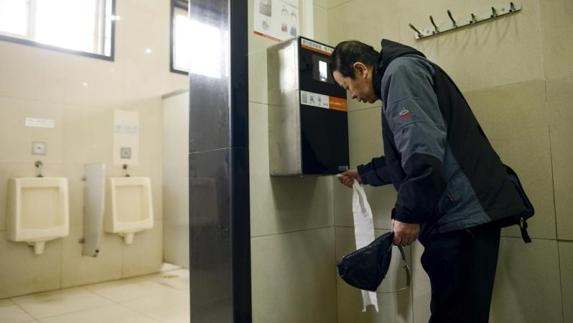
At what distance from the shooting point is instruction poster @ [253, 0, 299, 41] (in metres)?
1.75

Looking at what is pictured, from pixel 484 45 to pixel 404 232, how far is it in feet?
2.89

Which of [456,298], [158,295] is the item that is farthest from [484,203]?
[158,295]

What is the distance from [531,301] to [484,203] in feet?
1.74

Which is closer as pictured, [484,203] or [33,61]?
[484,203]

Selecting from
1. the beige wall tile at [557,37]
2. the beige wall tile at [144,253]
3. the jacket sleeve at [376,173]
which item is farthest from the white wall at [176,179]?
the beige wall tile at [557,37]

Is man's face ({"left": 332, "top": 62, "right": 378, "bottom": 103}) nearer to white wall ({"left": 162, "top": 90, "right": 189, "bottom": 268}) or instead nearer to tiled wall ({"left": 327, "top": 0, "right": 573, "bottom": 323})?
tiled wall ({"left": 327, "top": 0, "right": 573, "bottom": 323})

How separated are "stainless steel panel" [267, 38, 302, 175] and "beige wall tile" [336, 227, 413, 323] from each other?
0.58m

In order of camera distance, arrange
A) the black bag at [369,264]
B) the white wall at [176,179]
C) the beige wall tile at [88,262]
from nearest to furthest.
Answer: the black bag at [369,264] < the beige wall tile at [88,262] < the white wall at [176,179]

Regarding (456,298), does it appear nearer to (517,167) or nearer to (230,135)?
(517,167)

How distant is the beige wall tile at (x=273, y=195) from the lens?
1.67 metres

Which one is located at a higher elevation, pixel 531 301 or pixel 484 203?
pixel 484 203

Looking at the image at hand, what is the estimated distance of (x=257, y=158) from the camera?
5.51 feet

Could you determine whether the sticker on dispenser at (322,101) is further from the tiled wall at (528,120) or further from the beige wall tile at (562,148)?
the beige wall tile at (562,148)

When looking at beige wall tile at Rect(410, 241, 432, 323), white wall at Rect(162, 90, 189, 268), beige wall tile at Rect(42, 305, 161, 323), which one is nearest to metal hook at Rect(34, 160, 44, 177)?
white wall at Rect(162, 90, 189, 268)
